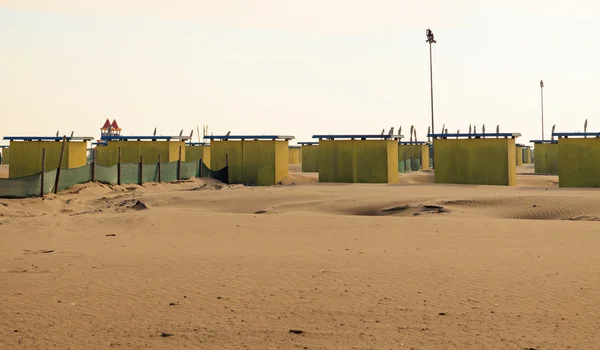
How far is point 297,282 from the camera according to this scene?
9.33 metres

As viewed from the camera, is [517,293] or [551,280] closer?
[517,293]

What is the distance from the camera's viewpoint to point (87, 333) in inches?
277

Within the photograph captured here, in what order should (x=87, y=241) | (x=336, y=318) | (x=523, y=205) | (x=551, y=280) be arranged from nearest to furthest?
(x=336, y=318) → (x=551, y=280) → (x=87, y=241) → (x=523, y=205)

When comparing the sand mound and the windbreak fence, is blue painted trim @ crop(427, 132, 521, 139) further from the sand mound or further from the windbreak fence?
the sand mound

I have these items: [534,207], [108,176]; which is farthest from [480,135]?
[108,176]

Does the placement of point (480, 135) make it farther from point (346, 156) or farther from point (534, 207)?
point (534, 207)

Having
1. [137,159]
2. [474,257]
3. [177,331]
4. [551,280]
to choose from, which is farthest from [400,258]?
[137,159]

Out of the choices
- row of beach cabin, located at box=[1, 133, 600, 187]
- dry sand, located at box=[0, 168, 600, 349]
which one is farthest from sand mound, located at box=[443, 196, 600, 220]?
row of beach cabin, located at box=[1, 133, 600, 187]

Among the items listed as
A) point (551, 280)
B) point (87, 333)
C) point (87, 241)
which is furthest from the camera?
point (87, 241)

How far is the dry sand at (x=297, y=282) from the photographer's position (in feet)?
22.7

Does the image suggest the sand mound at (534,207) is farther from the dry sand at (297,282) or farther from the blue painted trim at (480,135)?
the blue painted trim at (480,135)

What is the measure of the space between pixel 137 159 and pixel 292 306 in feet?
102

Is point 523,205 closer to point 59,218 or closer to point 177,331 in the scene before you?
point 59,218

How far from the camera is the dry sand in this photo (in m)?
6.92
